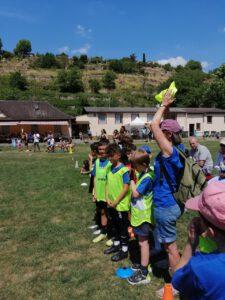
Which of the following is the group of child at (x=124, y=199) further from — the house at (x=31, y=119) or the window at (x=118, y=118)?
the window at (x=118, y=118)

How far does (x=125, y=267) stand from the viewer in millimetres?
5277

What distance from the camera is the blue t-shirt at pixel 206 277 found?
6.39 feet

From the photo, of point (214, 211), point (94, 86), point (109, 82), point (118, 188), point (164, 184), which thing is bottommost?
point (118, 188)

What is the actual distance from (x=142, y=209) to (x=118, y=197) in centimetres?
A: 76

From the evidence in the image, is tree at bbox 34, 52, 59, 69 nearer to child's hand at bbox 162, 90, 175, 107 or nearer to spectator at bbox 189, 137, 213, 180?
spectator at bbox 189, 137, 213, 180

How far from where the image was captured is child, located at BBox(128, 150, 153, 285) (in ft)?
15.9

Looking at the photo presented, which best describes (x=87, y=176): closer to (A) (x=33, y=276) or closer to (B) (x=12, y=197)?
(B) (x=12, y=197)

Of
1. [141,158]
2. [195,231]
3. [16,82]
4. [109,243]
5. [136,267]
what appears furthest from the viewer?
[16,82]

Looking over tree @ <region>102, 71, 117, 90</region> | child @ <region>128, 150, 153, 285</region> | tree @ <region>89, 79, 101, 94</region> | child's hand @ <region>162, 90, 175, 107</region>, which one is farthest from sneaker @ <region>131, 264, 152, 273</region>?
tree @ <region>102, 71, 117, 90</region>

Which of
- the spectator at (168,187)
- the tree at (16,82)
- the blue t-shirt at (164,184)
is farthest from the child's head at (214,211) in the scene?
the tree at (16,82)

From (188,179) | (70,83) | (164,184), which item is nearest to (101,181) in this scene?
(164,184)

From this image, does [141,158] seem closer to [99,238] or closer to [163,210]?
[163,210]

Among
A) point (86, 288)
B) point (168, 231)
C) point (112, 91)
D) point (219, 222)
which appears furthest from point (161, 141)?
point (112, 91)

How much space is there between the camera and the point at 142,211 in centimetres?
488
